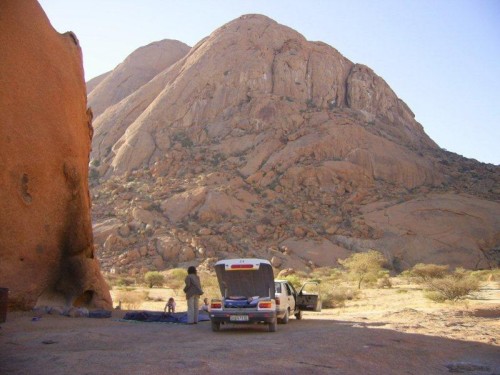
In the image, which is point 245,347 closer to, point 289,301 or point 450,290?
point 289,301

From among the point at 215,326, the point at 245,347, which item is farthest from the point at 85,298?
the point at 245,347

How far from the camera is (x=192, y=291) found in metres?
13.8

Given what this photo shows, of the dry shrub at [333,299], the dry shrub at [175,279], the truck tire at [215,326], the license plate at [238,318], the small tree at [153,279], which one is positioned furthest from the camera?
the small tree at [153,279]

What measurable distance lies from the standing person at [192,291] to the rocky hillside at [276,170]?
22495mm

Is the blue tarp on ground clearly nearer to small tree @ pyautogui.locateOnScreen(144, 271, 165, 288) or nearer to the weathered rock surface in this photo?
small tree @ pyautogui.locateOnScreen(144, 271, 165, 288)

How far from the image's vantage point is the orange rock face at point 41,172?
12977 millimetres

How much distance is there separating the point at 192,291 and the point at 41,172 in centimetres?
534

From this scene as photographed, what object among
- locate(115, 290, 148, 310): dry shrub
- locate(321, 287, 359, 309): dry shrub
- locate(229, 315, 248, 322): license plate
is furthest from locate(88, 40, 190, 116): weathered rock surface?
locate(229, 315, 248, 322): license plate

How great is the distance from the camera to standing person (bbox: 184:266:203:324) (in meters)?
13.8

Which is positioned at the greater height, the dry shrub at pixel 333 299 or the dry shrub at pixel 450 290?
the dry shrub at pixel 450 290

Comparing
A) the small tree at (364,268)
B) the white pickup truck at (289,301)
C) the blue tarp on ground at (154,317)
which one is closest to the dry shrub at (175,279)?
the small tree at (364,268)

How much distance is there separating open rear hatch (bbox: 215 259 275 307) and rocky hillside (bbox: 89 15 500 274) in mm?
23498

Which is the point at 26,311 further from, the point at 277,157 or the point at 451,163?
the point at 451,163

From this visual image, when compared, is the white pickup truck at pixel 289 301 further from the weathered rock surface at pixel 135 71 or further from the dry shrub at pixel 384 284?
the weathered rock surface at pixel 135 71
